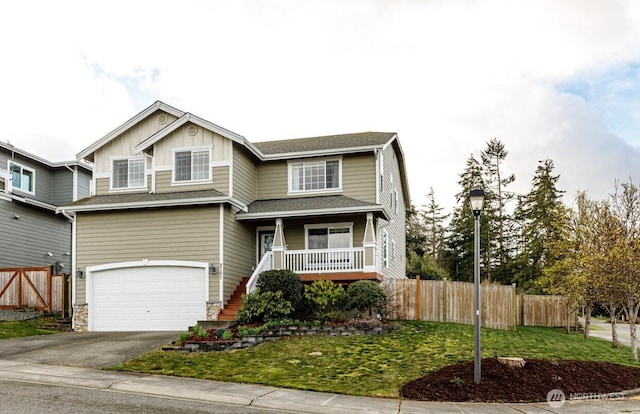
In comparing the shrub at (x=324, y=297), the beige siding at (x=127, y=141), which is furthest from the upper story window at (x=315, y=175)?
the beige siding at (x=127, y=141)

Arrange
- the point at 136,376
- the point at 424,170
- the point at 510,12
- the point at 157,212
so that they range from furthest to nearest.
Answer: the point at 424,170 → the point at 157,212 → the point at 510,12 → the point at 136,376

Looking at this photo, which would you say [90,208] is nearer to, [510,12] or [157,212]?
[157,212]

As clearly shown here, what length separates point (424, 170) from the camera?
55.8 metres

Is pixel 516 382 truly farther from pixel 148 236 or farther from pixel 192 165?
pixel 192 165

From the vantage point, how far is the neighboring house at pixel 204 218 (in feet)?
66.7

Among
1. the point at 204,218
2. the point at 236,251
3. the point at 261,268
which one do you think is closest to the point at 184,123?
the point at 204,218

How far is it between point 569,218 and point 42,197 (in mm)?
25218

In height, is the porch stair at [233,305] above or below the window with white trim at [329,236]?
below

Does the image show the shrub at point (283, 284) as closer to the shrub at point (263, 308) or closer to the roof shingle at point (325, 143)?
the shrub at point (263, 308)

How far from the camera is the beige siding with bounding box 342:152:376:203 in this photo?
22516mm

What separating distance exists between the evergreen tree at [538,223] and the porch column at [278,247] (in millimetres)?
26339

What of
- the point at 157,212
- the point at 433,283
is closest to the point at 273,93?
the point at 157,212

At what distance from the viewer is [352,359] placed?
45.3ft

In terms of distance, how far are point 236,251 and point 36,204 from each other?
471 inches
